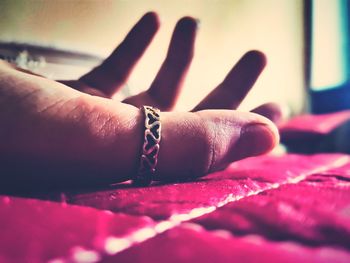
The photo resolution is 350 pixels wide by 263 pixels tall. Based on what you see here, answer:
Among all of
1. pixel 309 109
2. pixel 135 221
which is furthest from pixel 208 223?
pixel 309 109

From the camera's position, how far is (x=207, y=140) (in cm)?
44

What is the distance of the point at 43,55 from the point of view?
976mm

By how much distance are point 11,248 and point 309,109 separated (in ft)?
7.57

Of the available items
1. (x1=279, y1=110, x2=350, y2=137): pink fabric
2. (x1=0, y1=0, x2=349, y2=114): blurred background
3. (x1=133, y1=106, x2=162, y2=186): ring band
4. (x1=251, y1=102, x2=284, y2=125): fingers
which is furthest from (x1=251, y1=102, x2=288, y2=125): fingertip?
(x1=279, y1=110, x2=350, y2=137): pink fabric

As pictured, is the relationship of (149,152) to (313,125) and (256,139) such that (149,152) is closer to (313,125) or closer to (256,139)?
(256,139)

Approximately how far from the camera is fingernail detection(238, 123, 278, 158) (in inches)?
18.4

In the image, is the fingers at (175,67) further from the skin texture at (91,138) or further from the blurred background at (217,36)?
the blurred background at (217,36)

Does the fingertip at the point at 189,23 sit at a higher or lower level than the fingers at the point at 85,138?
higher

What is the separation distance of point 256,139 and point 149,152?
0.16 m

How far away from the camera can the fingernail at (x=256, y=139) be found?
0.47 meters

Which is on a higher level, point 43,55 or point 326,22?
point 326,22

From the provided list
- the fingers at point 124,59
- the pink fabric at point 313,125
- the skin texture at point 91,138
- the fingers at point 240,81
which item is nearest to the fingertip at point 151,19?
the fingers at point 124,59

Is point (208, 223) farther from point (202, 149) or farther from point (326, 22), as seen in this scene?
point (326, 22)

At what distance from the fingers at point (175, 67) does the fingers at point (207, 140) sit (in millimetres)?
258
